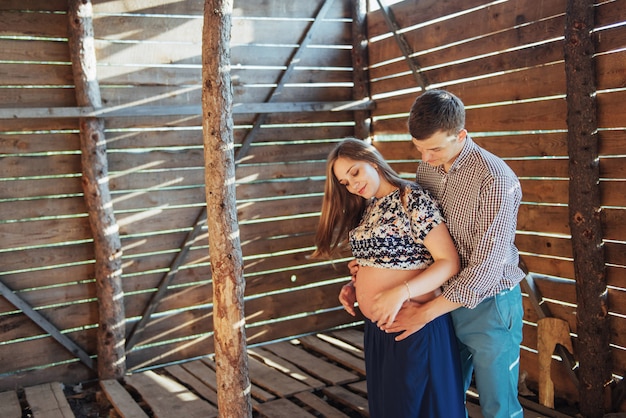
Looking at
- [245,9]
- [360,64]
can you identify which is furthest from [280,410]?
[245,9]

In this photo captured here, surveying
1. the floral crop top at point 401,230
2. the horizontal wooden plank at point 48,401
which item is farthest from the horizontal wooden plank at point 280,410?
the floral crop top at point 401,230

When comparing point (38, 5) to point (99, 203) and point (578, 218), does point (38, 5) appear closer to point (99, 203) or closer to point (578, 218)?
point (99, 203)

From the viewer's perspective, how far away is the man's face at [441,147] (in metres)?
2.54

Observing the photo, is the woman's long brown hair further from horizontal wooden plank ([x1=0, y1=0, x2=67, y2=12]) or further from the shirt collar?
horizontal wooden plank ([x1=0, y1=0, x2=67, y2=12])

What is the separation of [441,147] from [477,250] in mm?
418

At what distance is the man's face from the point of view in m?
2.54

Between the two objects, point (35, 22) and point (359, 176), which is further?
point (35, 22)

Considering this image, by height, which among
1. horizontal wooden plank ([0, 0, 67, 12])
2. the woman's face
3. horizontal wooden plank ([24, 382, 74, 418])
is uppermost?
horizontal wooden plank ([0, 0, 67, 12])

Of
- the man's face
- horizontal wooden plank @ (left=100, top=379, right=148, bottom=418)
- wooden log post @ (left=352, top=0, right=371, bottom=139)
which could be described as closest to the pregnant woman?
the man's face

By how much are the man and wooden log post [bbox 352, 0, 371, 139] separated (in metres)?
3.14

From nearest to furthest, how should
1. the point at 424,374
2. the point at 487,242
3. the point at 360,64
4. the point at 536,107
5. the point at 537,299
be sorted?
the point at 487,242, the point at 424,374, the point at 536,107, the point at 537,299, the point at 360,64

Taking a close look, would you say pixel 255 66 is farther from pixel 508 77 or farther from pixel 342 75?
pixel 508 77

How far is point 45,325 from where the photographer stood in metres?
4.94

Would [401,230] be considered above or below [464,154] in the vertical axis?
below
